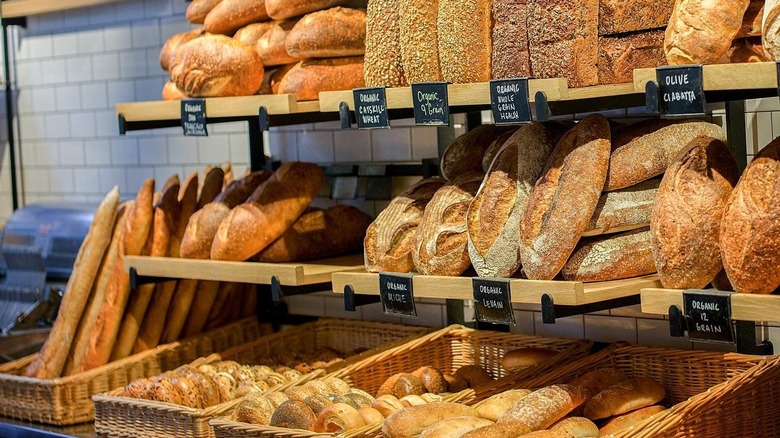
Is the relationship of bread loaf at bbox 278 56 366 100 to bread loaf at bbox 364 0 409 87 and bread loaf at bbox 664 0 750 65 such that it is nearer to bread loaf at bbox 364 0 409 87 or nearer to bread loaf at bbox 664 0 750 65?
bread loaf at bbox 364 0 409 87

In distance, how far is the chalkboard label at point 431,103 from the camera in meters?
2.78

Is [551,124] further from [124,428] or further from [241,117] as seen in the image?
[124,428]

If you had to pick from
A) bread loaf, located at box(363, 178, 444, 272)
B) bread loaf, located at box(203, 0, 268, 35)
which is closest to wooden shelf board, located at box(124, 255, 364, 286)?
bread loaf, located at box(363, 178, 444, 272)

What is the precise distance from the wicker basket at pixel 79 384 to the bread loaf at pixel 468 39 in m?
1.60

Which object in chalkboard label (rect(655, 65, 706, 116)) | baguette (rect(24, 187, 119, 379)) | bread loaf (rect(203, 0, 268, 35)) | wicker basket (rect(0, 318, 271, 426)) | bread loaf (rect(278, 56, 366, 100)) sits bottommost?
wicker basket (rect(0, 318, 271, 426))

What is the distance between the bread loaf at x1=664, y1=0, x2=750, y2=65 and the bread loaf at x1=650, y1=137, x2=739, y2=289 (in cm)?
25

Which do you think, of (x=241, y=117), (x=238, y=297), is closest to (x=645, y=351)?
(x=241, y=117)

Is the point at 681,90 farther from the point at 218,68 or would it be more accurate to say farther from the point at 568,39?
the point at 218,68

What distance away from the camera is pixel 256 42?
3.50 m

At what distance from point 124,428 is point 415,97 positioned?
1.38 m

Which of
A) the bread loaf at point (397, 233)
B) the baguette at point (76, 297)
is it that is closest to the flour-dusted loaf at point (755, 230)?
the bread loaf at point (397, 233)

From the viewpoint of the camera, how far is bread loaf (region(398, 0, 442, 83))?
291 cm

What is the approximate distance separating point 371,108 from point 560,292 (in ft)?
2.49

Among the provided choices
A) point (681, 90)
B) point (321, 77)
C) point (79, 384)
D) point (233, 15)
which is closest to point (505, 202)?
point (681, 90)
